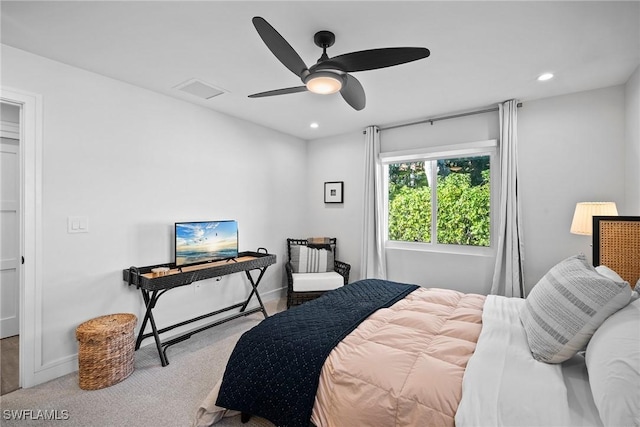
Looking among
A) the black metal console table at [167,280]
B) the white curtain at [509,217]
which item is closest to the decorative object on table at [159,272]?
the black metal console table at [167,280]

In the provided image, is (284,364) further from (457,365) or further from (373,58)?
(373,58)

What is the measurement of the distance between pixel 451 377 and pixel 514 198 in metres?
2.61

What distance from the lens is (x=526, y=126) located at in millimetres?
3246

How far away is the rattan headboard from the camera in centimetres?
213

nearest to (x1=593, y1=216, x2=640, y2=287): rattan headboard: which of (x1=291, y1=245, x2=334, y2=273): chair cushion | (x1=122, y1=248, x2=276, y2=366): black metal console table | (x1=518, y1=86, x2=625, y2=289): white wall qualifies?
(x1=518, y1=86, x2=625, y2=289): white wall

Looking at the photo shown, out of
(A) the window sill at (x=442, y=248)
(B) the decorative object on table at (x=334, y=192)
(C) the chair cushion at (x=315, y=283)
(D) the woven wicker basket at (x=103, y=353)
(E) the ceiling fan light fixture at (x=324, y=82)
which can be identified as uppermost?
(E) the ceiling fan light fixture at (x=324, y=82)

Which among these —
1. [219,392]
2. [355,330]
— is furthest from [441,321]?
[219,392]

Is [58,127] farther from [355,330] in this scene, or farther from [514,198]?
[514,198]

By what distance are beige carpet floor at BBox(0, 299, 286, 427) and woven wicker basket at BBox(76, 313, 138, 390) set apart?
7 cm

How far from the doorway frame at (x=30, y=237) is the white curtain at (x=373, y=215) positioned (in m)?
3.38

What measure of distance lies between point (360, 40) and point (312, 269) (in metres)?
2.90

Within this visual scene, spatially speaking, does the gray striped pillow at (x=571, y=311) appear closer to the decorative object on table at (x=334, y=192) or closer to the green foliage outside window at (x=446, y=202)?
the green foliage outside window at (x=446, y=202)

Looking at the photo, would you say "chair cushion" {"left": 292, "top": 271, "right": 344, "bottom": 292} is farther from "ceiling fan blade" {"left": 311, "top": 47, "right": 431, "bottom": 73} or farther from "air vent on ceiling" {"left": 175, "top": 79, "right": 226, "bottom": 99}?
"ceiling fan blade" {"left": 311, "top": 47, "right": 431, "bottom": 73}

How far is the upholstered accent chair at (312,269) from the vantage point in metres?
3.79
